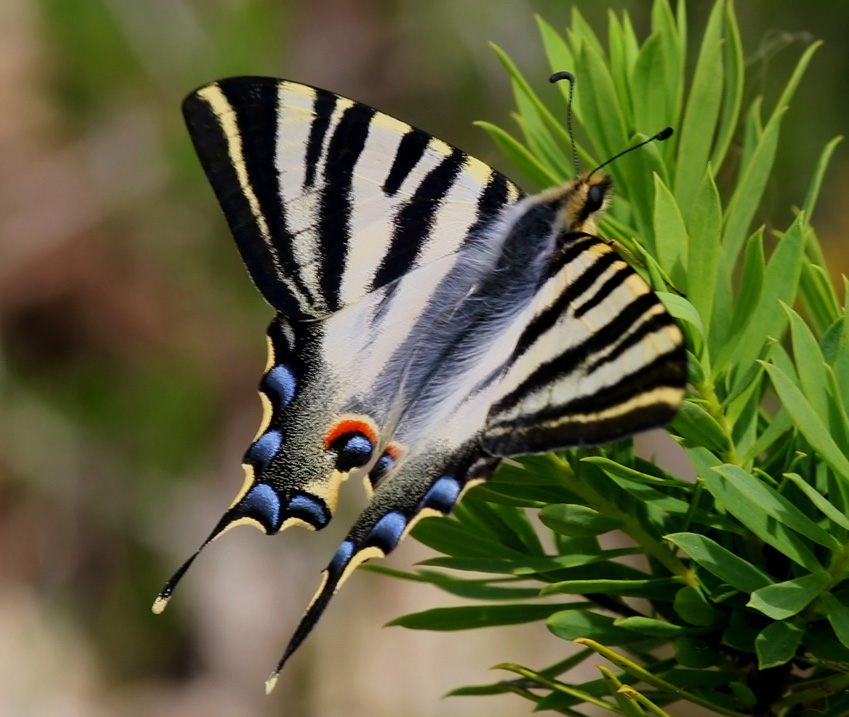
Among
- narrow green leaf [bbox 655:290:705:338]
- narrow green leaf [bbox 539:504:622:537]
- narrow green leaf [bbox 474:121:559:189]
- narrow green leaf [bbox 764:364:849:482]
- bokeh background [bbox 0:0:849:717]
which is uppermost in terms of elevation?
narrow green leaf [bbox 474:121:559:189]

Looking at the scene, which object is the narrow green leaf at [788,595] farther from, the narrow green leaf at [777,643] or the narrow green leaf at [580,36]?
the narrow green leaf at [580,36]

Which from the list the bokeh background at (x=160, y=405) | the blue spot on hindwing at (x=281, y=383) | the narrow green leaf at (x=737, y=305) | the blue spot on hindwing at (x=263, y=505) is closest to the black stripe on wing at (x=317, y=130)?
the blue spot on hindwing at (x=281, y=383)

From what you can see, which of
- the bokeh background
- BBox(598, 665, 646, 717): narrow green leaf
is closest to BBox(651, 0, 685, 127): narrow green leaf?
BBox(598, 665, 646, 717): narrow green leaf

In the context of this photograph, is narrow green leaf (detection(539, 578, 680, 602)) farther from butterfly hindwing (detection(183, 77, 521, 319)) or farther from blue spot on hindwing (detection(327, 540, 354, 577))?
butterfly hindwing (detection(183, 77, 521, 319))

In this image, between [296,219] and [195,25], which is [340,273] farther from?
[195,25]

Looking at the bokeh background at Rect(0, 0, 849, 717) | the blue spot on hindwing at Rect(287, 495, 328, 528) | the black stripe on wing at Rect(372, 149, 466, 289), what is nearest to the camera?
the blue spot on hindwing at Rect(287, 495, 328, 528)

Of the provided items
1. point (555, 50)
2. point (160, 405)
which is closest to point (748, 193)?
point (555, 50)

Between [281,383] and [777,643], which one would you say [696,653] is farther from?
[281,383]
